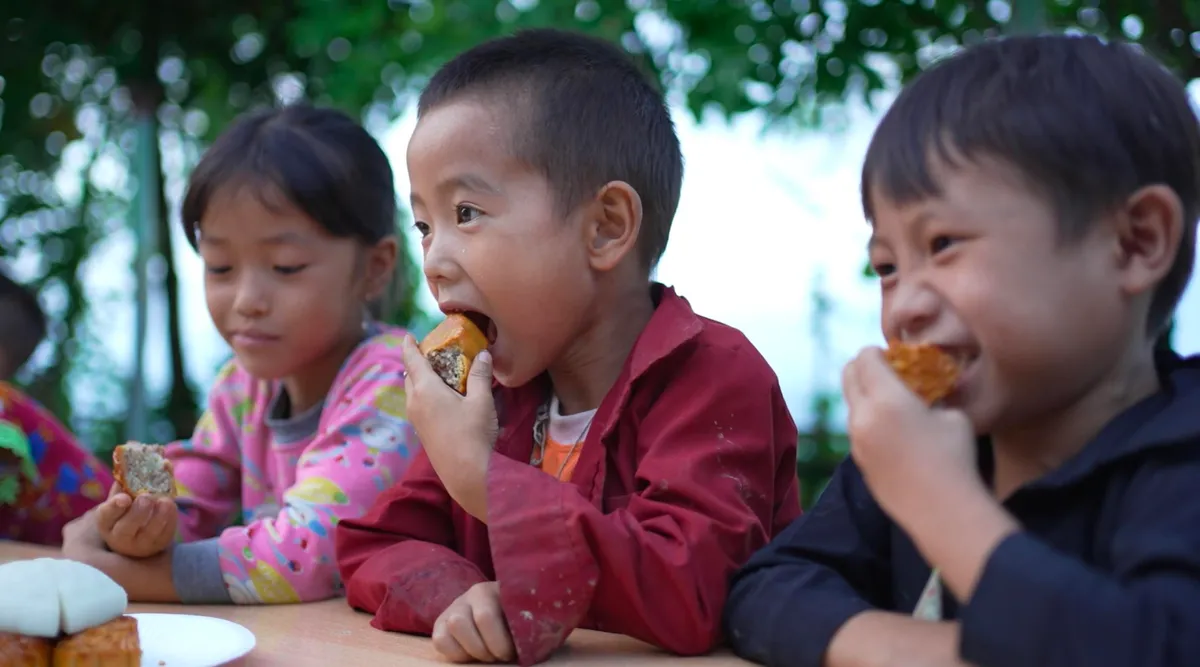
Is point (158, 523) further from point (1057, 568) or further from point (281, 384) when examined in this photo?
point (1057, 568)

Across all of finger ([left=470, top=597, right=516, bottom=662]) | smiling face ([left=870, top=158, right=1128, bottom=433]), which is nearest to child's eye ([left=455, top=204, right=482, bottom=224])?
finger ([left=470, top=597, right=516, bottom=662])

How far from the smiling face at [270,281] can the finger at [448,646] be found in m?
0.97

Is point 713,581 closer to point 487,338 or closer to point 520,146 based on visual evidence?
point 487,338

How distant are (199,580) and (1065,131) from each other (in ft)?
4.80

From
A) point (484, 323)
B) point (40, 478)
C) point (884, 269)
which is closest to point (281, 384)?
point (40, 478)

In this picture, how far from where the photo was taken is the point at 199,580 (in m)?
1.99

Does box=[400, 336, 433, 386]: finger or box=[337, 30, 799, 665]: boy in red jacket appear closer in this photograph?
box=[337, 30, 799, 665]: boy in red jacket

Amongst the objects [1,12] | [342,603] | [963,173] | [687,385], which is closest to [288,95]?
[1,12]

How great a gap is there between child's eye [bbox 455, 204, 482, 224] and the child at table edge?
57cm

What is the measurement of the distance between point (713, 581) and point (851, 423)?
385mm

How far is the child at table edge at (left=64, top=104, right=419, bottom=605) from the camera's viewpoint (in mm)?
1990

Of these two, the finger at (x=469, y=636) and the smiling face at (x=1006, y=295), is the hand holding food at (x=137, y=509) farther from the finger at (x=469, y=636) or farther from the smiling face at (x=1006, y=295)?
the smiling face at (x=1006, y=295)

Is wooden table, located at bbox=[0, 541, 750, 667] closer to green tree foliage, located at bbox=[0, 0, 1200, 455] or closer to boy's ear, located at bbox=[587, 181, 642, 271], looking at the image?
boy's ear, located at bbox=[587, 181, 642, 271]

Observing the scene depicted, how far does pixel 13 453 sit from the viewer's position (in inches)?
98.0
